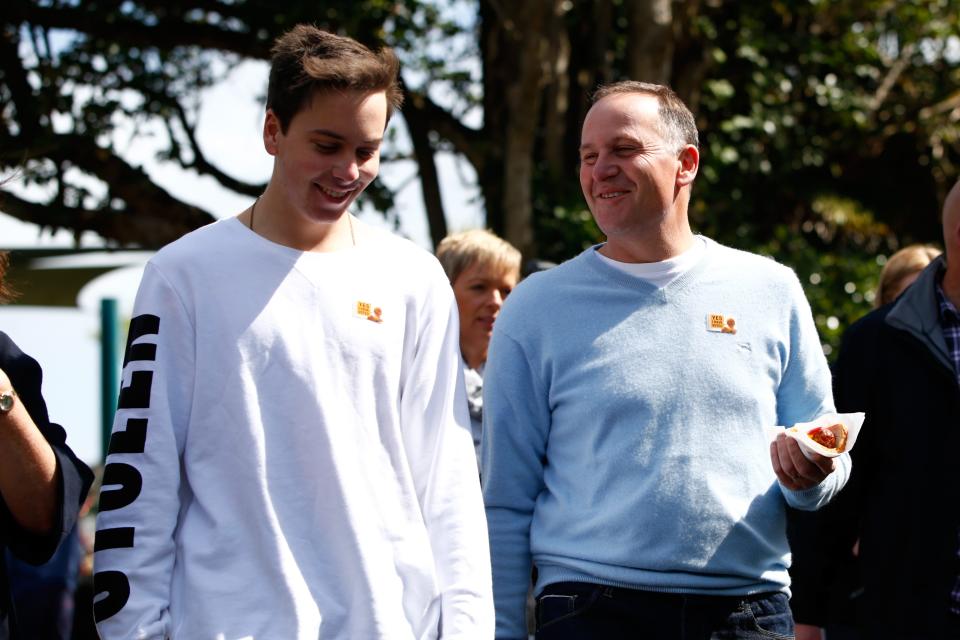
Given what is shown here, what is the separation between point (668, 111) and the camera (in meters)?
3.22

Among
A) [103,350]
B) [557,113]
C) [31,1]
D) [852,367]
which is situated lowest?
[103,350]

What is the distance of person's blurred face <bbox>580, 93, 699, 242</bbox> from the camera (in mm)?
3105

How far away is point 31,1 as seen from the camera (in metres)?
9.69

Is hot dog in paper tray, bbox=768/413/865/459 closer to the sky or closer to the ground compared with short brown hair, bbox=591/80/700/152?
closer to the ground

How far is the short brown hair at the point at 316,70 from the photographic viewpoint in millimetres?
2615

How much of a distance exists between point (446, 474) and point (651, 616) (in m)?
0.61

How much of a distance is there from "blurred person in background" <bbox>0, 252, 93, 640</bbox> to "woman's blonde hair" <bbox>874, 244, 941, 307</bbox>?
146 inches

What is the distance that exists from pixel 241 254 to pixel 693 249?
1.22 meters

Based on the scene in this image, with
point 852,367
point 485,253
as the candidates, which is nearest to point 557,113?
point 485,253

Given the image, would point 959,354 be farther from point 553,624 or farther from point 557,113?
point 557,113

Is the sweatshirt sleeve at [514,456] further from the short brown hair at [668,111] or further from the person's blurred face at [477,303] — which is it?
the person's blurred face at [477,303]

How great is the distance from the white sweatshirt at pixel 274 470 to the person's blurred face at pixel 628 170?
0.72 metres

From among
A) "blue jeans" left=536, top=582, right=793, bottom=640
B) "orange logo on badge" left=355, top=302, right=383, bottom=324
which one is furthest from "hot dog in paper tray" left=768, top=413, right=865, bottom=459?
"orange logo on badge" left=355, top=302, right=383, bottom=324

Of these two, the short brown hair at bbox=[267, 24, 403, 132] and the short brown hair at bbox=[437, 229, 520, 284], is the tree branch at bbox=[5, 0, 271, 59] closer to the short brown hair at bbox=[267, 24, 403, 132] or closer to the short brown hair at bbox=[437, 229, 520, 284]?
the short brown hair at bbox=[437, 229, 520, 284]
